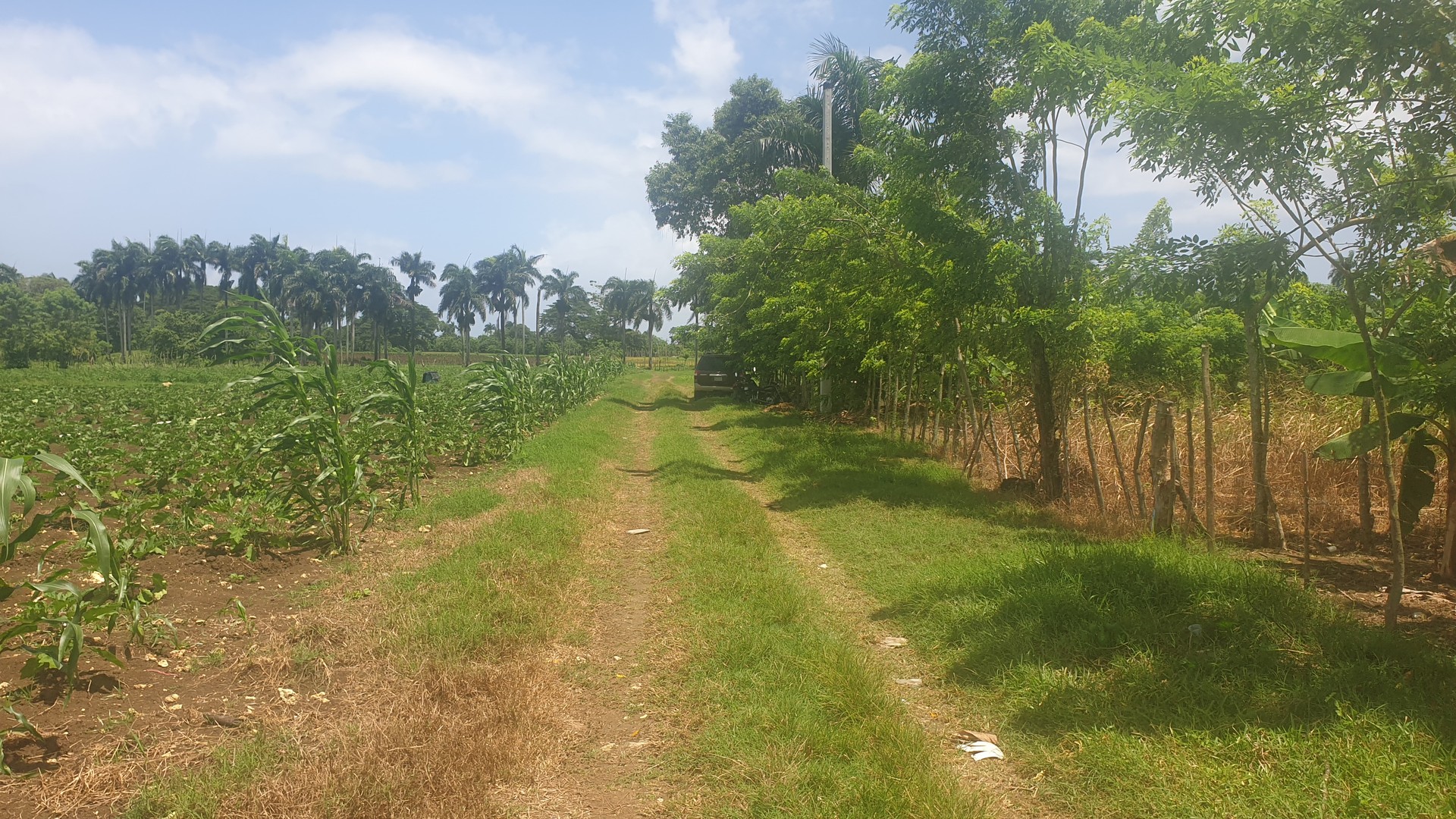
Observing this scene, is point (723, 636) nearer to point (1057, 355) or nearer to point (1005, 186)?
point (1057, 355)

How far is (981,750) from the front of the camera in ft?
14.0

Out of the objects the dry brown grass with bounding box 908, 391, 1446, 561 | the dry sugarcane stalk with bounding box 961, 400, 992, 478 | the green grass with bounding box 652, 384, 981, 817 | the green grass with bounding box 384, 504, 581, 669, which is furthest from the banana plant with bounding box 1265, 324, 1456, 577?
the green grass with bounding box 384, 504, 581, 669

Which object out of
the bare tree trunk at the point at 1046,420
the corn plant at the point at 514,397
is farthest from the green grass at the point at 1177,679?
the corn plant at the point at 514,397

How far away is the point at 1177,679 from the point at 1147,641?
0.51 metres

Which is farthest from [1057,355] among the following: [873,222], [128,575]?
[128,575]

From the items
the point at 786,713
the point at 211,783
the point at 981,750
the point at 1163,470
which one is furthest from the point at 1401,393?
the point at 211,783

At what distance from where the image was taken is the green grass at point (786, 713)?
3.68 meters

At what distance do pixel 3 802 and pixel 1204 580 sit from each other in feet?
21.9

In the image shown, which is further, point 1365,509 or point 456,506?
point 456,506

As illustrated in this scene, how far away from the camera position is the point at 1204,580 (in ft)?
18.8

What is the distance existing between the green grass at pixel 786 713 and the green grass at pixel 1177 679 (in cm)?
64

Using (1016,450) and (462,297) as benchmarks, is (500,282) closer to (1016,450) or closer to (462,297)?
(462,297)

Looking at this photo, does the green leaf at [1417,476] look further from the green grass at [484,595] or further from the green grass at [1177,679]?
the green grass at [484,595]

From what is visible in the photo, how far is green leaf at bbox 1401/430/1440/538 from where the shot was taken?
251 inches
